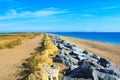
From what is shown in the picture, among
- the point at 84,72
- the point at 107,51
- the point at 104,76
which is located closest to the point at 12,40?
the point at 107,51

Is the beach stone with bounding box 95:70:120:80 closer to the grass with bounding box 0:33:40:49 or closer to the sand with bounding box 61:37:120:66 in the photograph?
the sand with bounding box 61:37:120:66

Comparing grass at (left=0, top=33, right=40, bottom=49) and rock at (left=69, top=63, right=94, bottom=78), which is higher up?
rock at (left=69, top=63, right=94, bottom=78)

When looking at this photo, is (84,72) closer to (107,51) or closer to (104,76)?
(104,76)

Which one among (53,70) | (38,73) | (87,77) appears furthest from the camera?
(53,70)

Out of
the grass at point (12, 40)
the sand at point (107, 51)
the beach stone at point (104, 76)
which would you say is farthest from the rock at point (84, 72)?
the grass at point (12, 40)

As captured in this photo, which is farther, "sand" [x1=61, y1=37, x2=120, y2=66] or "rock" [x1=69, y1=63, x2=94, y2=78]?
"sand" [x1=61, y1=37, x2=120, y2=66]

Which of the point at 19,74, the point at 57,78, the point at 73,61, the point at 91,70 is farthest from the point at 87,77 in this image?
the point at 73,61

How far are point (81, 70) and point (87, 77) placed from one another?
0.61 m

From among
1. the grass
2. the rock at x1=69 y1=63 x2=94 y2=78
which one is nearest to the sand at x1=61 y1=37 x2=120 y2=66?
the grass

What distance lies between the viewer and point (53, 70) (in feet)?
33.8

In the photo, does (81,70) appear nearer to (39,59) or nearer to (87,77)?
(87,77)

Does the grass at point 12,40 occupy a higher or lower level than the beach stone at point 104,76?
lower

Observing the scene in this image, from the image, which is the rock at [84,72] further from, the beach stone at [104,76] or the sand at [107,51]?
the sand at [107,51]

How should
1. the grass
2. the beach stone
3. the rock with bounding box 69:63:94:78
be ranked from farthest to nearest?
the grass → the rock with bounding box 69:63:94:78 → the beach stone
